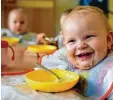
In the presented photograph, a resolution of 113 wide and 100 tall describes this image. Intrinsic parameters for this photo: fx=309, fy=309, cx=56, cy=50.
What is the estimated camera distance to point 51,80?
0.93 m

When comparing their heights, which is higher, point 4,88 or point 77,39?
point 77,39

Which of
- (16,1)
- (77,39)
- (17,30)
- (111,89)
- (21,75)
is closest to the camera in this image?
(111,89)

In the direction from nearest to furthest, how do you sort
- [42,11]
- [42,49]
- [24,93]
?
[24,93], [42,49], [42,11]

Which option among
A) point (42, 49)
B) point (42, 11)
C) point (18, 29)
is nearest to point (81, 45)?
point (42, 49)

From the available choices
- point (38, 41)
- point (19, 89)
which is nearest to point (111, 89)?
point (19, 89)

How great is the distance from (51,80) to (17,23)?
1.37m

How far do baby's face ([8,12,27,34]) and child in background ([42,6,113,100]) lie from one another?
4.12ft

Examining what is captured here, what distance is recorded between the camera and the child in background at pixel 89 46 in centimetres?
90

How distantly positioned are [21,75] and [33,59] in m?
0.32

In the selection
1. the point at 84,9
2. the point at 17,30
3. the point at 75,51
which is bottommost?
the point at 17,30

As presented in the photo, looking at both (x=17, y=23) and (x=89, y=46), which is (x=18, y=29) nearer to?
(x=17, y=23)

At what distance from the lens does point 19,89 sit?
84cm

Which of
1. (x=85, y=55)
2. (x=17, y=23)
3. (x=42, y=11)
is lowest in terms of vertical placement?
(x=42, y=11)

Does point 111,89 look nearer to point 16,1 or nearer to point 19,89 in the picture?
point 19,89
